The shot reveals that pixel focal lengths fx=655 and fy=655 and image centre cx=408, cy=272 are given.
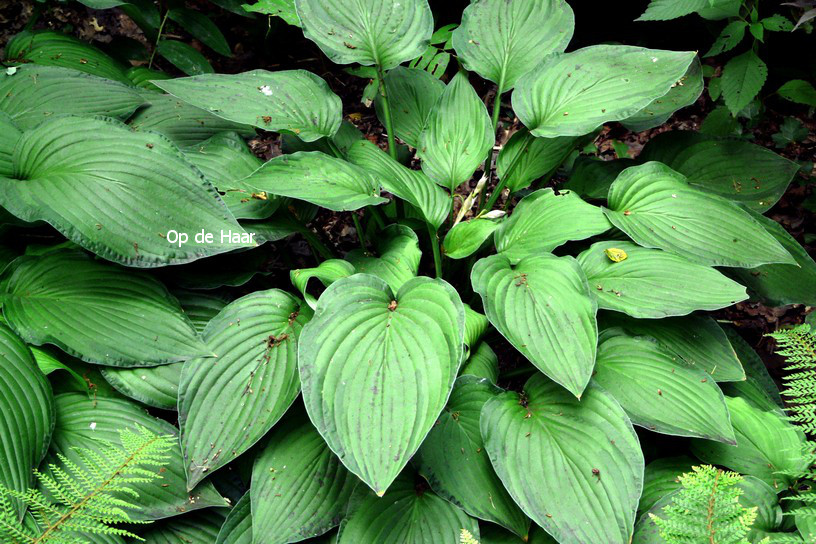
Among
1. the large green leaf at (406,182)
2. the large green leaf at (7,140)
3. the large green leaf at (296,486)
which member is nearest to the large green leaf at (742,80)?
the large green leaf at (406,182)

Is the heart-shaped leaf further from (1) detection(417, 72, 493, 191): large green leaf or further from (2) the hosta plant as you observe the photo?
(1) detection(417, 72, 493, 191): large green leaf

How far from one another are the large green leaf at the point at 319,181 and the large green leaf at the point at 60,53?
117 centimetres

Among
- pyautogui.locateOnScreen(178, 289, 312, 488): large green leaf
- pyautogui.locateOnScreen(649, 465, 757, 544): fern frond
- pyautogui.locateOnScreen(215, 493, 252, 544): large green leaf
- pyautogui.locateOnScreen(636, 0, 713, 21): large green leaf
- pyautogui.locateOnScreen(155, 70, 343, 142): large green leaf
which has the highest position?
pyautogui.locateOnScreen(636, 0, 713, 21): large green leaf

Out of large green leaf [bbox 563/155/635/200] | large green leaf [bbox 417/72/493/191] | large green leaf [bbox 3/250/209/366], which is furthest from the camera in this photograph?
large green leaf [bbox 563/155/635/200]

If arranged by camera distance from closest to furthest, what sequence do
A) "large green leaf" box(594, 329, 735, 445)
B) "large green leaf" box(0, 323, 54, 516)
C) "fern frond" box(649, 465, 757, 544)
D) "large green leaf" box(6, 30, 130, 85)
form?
"fern frond" box(649, 465, 757, 544) < "large green leaf" box(0, 323, 54, 516) < "large green leaf" box(594, 329, 735, 445) < "large green leaf" box(6, 30, 130, 85)

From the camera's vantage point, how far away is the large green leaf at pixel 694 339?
93.7 inches

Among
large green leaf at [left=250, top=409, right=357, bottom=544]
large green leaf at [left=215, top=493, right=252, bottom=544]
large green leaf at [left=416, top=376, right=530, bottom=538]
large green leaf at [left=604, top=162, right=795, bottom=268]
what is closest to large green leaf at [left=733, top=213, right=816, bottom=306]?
large green leaf at [left=604, top=162, right=795, bottom=268]

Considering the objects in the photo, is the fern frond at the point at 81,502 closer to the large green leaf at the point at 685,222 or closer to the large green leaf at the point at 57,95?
the large green leaf at the point at 57,95

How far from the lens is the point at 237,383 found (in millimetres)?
2156

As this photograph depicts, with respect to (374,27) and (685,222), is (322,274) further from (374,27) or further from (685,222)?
(685,222)

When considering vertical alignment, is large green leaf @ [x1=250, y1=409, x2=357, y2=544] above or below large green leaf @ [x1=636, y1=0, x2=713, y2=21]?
below

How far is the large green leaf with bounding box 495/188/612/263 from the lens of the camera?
2.39 meters

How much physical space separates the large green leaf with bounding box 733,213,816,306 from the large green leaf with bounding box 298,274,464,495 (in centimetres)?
140

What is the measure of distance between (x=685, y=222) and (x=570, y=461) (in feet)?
3.51
